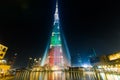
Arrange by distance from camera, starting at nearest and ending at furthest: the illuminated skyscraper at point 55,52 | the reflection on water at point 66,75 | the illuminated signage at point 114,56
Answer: the reflection on water at point 66,75 → the illuminated signage at point 114,56 → the illuminated skyscraper at point 55,52

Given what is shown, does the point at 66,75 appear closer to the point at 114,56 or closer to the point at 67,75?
the point at 67,75

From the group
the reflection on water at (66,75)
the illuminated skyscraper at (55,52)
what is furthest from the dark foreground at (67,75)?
the illuminated skyscraper at (55,52)

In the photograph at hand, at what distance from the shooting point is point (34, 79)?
7.75 metres

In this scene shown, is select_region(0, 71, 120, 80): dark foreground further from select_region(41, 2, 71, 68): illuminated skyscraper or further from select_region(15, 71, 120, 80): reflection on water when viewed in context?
select_region(41, 2, 71, 68): illuminated skyscraper

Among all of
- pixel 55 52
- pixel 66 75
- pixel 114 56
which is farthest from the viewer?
pixel 55 52

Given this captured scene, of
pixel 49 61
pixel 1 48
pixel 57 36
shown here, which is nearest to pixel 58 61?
pixel 49 61

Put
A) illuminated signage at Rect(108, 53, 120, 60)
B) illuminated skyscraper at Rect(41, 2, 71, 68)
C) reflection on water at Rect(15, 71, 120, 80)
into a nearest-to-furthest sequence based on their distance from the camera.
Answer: reflection on water at Rect(15, 71, 120, 80), illuminated signage at Rect(108, 53, 120, 60), illuminated skyscraper at Rect(41, 2, 71, 68)

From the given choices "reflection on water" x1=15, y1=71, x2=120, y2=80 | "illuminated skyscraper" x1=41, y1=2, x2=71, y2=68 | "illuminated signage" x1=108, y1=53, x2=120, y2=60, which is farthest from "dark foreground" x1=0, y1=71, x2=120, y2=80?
"illuminated skyscraper" x1=41, y1=2, x2=71, y2=68

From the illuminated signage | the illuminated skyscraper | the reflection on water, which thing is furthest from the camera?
the illuminated skyscraper

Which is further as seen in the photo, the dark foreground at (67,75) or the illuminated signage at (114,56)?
the illuminated signage at (114,56)

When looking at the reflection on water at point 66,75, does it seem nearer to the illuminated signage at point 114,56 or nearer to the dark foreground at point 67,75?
A: the dark foreground at point 67,75

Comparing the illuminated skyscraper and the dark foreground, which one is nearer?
the dark foreground

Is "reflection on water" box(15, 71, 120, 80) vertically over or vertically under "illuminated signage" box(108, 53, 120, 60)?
under

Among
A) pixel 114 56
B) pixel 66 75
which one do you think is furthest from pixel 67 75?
pixel 114 56
